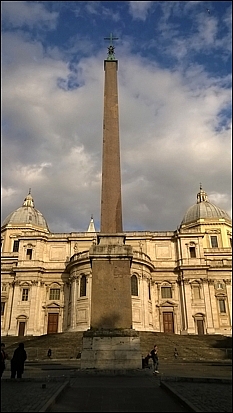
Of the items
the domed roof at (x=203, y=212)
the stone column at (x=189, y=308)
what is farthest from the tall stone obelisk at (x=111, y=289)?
the domed roof at (x=203, y=212)

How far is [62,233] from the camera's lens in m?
52.1

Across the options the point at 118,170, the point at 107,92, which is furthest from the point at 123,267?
the point at 107,92

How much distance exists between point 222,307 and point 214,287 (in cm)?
259

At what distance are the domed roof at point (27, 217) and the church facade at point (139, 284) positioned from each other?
5.87 m

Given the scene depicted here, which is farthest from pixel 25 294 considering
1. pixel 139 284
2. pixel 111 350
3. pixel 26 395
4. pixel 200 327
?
pixel 26 395

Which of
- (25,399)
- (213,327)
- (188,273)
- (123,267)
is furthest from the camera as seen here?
(188,273)

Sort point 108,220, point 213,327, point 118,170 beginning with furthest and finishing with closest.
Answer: point 213,327 < point 118,170 < point 108,220

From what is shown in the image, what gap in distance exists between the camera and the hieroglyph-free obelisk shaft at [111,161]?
1611 centimetres

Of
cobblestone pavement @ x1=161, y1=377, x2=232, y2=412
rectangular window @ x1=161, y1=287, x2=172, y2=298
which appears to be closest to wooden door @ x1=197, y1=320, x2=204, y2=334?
rectangular window @ x1=161, y1=287, x2=172, y2=298

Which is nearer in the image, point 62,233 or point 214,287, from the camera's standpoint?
point 214,287

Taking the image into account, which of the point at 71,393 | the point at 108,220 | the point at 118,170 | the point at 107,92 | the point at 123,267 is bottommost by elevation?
the point at 71,393

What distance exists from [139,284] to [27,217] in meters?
25.1

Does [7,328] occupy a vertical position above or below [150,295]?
below

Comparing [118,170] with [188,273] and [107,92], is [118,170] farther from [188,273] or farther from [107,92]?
[188,273]
